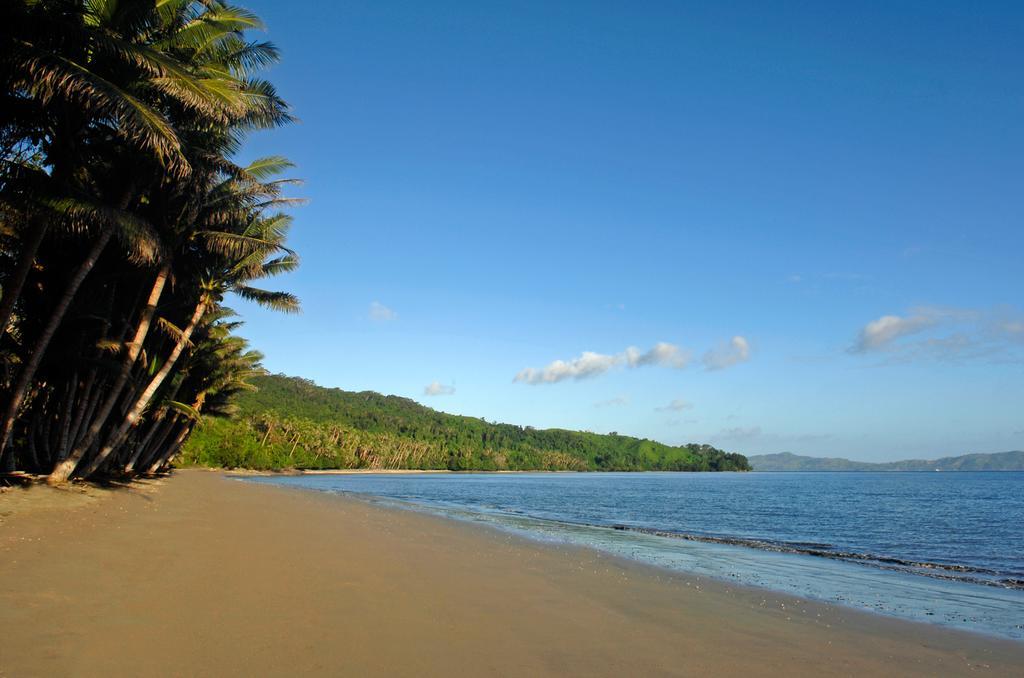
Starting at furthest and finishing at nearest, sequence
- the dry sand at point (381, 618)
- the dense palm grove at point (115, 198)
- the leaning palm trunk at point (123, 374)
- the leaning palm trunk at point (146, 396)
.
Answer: the leaning palm trunk at point (146, 396), the leaning palm trunk at point (123, 374), the dense palm grove at point (115, 198), the dry sand at point (381, 618)

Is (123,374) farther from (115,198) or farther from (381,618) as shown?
(381,618)

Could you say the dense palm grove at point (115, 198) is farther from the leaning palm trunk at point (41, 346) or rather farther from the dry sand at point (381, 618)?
the dry sand at point (381, 618)

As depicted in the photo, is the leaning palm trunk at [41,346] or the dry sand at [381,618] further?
the leaning palm trunk at [41,346]

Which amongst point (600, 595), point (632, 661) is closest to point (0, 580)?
point (632, 661)

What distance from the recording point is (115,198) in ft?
51.5

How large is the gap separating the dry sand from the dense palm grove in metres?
6.32

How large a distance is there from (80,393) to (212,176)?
38.8 feet

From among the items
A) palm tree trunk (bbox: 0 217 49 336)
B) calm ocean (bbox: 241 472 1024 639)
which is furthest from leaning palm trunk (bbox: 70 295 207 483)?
calm ocean (bbox: 241 472 1024 639)

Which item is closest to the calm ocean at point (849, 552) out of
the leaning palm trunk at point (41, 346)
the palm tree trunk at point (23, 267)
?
the leaning palm trunk at point (41, 346)

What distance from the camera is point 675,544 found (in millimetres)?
19469

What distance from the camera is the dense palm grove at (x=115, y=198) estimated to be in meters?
10.8

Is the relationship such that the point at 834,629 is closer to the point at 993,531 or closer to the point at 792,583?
the point at 792,583

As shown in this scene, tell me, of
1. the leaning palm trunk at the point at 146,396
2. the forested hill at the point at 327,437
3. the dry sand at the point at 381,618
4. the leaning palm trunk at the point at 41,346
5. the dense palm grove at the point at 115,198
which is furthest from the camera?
the forested hill at the point at 327,437

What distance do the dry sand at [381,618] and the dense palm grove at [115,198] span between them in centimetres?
632
